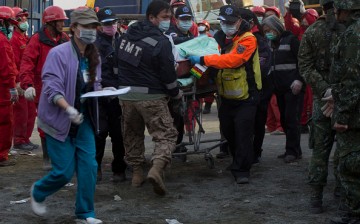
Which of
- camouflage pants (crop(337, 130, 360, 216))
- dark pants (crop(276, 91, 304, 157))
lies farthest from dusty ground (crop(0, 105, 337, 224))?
camouflage pants (crop(337, 130, 360, 216))

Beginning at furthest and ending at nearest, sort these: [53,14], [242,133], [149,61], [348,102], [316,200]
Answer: [53,14] < [242,133] < [149,61] < [316,200] < [348,102]

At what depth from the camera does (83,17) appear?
6.70m

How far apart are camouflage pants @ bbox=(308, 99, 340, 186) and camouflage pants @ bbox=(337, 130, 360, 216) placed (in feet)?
2.00

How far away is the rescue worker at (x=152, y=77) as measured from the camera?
25.8 ft

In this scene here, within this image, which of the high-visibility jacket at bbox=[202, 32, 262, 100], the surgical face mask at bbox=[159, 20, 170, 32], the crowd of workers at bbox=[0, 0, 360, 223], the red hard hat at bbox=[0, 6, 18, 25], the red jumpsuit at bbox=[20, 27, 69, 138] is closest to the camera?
the crowd of workers at bbox=[0, 0, 360, 223]

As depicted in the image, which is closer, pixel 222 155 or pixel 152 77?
pixel 152 77

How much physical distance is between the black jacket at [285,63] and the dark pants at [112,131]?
2383 mm

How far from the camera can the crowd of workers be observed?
625 centimetres

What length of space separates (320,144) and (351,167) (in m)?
0.78

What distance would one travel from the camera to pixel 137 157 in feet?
27.4

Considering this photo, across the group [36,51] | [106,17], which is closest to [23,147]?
[36,51]

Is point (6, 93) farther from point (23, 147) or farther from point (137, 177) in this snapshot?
point (137, 177)

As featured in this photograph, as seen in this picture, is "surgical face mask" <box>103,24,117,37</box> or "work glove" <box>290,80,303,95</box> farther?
"work glove" <box>290,80,303,95</box>

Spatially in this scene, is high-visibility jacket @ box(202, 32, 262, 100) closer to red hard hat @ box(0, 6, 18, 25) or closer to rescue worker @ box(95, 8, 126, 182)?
rescue worker @ box(95, 8, 126, 182)
